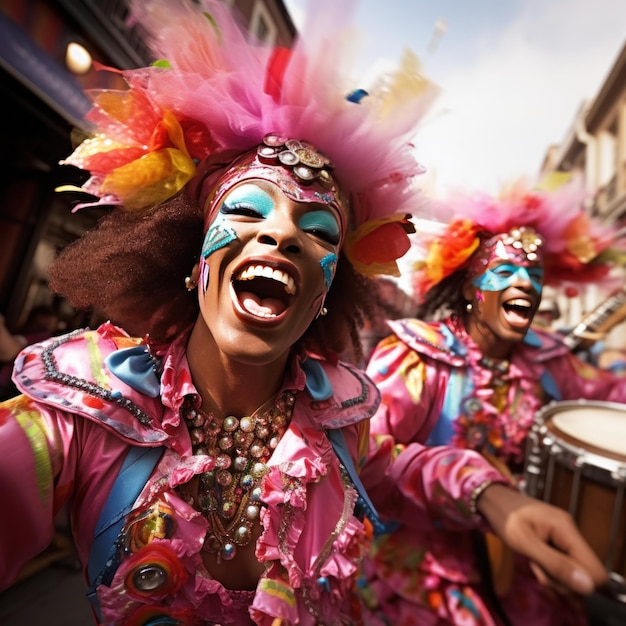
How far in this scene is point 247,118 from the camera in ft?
3.45

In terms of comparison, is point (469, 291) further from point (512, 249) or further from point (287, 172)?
point (287, 172)

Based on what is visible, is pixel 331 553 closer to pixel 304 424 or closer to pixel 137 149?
pixel 304 424

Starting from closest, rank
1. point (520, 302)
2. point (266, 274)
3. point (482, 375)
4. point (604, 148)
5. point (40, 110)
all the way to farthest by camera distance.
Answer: point (266, 274)
point (520, 302)
point (482, 375)
point (40, 110)
point (604, 148)

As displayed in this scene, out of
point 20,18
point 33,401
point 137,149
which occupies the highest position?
point 20,18

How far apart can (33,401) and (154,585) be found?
16.8 inches

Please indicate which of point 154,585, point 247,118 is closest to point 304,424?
point 154,585

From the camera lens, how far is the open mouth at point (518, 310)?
182 cm

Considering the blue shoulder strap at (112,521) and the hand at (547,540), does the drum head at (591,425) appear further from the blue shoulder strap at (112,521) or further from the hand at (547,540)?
the blue shoulder strap at (112,521)

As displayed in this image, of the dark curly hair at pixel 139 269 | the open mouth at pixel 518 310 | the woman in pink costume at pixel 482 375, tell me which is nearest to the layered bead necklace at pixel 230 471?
the dark curly hair at pixel 139 269

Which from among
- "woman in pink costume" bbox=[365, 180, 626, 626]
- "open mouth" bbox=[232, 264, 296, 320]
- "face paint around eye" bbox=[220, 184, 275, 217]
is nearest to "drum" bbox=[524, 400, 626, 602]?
"woman in pink costume" bbox=[365, 180, 626, 626]

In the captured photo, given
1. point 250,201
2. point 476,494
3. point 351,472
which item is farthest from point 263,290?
point 476,494

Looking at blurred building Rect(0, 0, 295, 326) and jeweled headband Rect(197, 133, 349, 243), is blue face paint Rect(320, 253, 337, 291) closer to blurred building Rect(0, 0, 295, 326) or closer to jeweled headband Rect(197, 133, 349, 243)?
jeweled headband Rect(197, 133, 349, 243)

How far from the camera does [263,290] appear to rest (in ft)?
3.42

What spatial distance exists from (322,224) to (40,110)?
3563 millimetres
